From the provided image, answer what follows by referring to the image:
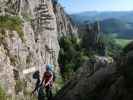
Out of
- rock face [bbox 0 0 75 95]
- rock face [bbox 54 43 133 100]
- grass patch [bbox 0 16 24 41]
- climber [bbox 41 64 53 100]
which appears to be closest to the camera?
rock face [bbox 54 43 133 100]

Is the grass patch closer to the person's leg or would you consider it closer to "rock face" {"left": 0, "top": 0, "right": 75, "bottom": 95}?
"rock face" {"left": 0, "top": 0, "right": 75, "bottom": 95}

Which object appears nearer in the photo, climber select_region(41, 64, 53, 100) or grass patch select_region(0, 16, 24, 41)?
climber select_region(41, 64, 53, 100)

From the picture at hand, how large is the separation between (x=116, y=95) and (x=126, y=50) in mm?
4868

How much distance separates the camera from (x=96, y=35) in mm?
170750

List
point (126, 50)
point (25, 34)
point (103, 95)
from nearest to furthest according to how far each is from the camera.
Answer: point (103, 95)
point (126, 50)
point (25, 34)

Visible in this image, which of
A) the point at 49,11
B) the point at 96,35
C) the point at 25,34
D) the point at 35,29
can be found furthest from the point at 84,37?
the point at 25,34

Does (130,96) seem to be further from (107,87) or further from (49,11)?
(49,11)

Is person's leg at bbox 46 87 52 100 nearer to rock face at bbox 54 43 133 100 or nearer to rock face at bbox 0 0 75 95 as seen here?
rock face at bbox 54 43 133 100

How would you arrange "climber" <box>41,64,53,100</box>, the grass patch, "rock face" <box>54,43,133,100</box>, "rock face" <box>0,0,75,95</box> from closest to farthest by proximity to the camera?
"rock face" <box>54,43,133,100</box> < "climber" <box>41,64,53,100</box> < "rock face" <box>0,0,75,95</box> < the grass patch

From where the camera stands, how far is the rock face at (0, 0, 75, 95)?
42.6 metres

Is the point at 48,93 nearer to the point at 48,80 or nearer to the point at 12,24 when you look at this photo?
the point at 48,80

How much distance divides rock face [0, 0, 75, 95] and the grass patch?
947 mm

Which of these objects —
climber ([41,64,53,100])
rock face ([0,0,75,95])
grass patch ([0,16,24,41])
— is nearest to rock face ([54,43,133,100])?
climber ([41,64,53,100])

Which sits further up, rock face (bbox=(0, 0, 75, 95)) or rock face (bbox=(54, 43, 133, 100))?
rock face (bbox=(54, 43, 133, 100))
